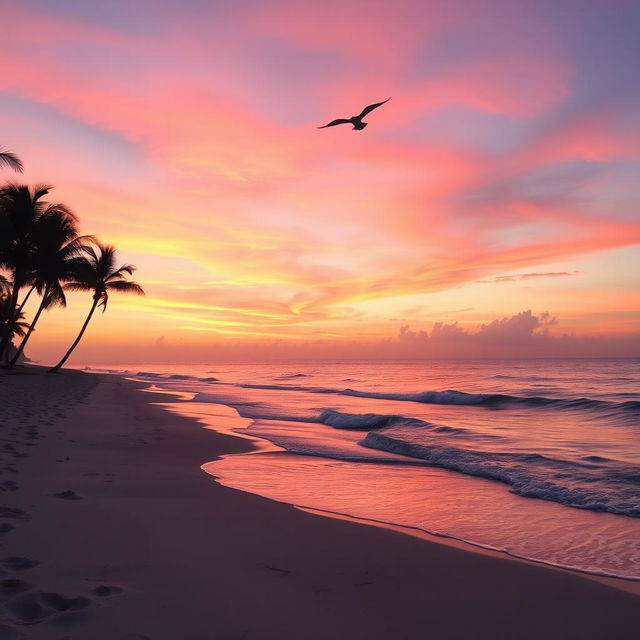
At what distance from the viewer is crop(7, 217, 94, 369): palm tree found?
1188 inches

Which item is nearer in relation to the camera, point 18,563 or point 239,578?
point 18,563

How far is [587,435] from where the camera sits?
575 inches

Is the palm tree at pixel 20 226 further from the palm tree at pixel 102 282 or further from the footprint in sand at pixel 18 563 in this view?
the footprint in sand at pixel 18 563

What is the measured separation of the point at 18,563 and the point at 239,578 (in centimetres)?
158

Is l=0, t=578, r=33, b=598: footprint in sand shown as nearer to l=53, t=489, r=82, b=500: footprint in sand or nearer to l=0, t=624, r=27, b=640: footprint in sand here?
l=0, t=624, r=27, b=640: footprint in sand

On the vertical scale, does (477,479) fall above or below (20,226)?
below

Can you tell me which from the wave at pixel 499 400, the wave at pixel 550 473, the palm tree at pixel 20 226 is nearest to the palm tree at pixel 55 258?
the palm tree at pixel 20 226

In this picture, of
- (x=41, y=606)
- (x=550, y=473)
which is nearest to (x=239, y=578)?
(x=41, y=606)

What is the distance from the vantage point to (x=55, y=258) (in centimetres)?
3200

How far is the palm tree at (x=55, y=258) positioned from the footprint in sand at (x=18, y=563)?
1206 inches

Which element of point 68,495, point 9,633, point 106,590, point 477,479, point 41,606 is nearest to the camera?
point 9,633

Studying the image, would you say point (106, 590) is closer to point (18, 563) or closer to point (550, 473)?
point (18, 563)

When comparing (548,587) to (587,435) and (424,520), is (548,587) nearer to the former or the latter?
(424,520)

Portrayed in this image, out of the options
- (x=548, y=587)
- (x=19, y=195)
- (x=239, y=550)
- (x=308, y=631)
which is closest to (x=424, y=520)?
(x=548, y=587)
